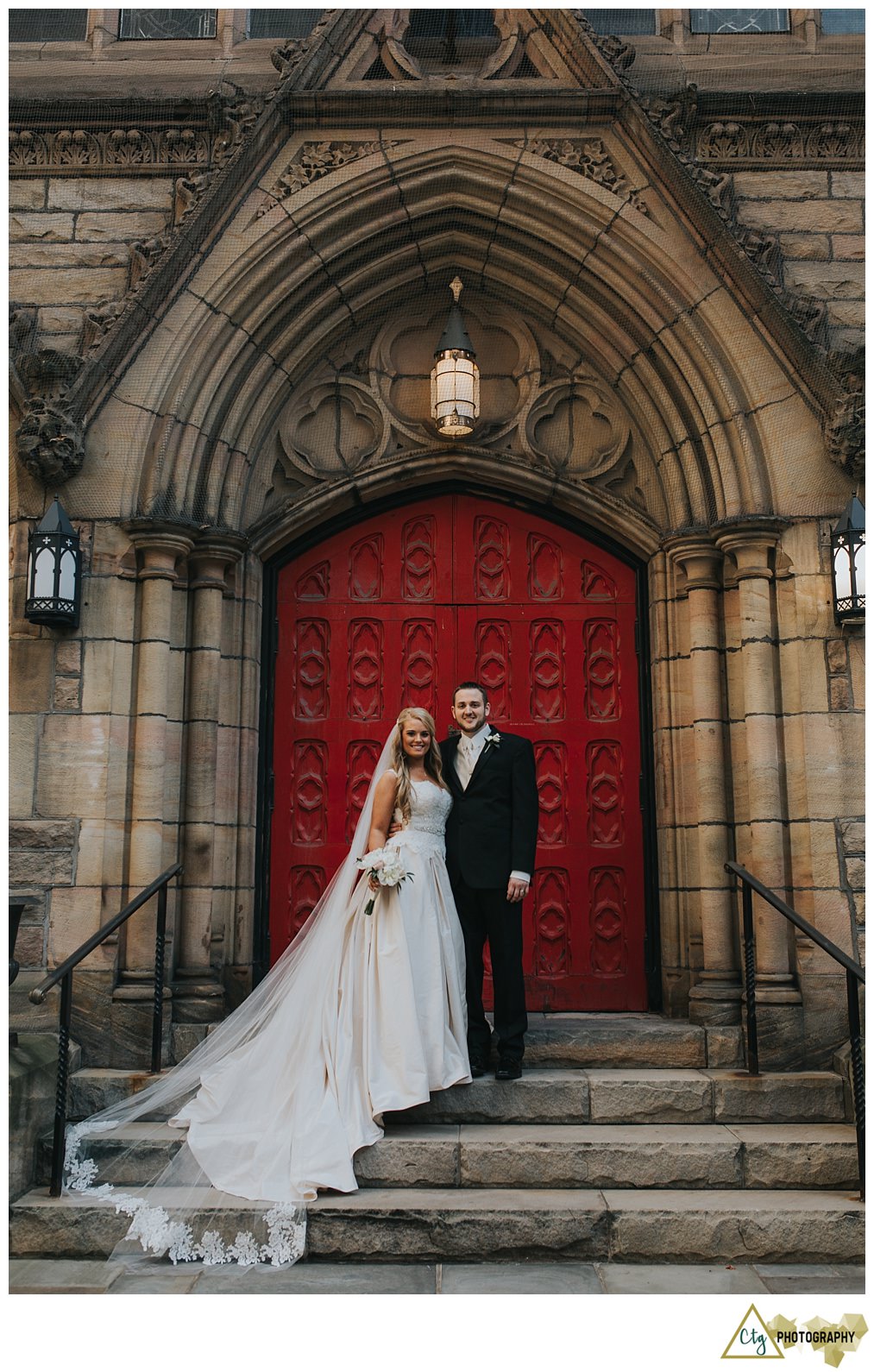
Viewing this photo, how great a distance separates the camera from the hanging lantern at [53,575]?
5609 mm

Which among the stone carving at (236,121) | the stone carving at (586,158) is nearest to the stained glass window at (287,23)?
the stone carving at (236,121)

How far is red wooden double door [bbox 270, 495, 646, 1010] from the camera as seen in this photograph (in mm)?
6375

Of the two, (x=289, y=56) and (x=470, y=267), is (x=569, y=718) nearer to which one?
(x=470, y=267)

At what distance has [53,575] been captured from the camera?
5.62 metres

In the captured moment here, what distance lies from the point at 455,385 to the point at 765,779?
2.66m

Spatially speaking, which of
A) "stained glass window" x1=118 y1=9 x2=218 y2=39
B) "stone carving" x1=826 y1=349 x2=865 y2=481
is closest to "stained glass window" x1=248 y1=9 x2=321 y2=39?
"stained glass window" x1=118 y1=9 x2=218 y2=39

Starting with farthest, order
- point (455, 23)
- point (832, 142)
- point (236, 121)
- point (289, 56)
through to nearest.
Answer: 1. point (455, 23)
2. point (832, 142)
3. point (289, 56)
4. point (236, 121)

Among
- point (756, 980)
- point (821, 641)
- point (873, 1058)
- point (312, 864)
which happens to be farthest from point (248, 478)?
point (873, 1058)

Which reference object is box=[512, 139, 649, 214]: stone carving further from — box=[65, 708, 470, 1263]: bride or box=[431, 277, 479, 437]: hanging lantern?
box=[65, 708, 470, 1263]: bride

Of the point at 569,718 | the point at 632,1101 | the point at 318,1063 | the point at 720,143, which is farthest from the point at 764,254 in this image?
the point at 318,1063

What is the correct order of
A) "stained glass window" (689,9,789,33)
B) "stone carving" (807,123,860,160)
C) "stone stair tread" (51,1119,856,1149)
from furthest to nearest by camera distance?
1. "stained glass window" (689,9,789,33)
2. "stone carving" (807,123,860,160)
3. "stone stair tread" (51,1119,856,1149)

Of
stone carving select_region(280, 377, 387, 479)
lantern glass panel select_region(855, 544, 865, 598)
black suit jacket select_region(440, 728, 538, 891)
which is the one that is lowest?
black suit jacket select_region(440, 728, 538, 891)

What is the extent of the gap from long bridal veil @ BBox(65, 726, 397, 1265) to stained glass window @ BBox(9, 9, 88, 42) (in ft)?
15.4

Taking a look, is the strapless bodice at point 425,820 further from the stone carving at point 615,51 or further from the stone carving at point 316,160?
the stone carving at point 615,51
